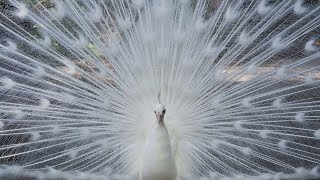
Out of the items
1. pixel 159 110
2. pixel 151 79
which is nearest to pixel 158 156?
pixel 159 110

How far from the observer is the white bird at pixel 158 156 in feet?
9.69

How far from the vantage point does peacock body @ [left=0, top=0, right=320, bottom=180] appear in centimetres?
316

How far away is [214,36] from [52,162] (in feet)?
4.10

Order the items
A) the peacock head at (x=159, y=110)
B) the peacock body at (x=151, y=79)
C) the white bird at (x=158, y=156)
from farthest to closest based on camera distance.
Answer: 1. the peacock body at (x=151, y=79)
2. the white bird at (x=158, y=156)
3. the peacock head at (x=159, y=110)

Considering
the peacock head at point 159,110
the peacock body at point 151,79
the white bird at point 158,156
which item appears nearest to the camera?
the peacock head at point 159,110

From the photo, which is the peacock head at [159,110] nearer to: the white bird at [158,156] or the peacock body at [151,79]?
the white bird at [158,156]

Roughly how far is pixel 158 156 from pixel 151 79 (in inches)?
19.4

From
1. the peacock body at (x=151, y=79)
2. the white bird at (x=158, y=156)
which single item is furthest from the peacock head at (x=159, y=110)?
the peacock body at (x=151, y=79)

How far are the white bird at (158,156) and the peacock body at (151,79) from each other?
91 millimetres

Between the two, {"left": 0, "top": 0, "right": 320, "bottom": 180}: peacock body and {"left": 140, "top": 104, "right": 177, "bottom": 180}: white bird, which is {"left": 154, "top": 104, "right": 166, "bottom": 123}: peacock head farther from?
{"left": 0, "top": 0, "right": 320, "bottom": 180}: peacock body

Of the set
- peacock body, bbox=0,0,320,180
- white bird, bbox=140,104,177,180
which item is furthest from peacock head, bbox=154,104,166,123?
peacock body, bbox=0,0,320,180

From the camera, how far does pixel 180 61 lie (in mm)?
3189

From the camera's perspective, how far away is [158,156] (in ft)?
9.77

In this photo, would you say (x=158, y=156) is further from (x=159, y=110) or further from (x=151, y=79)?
(x=151, y=79)
